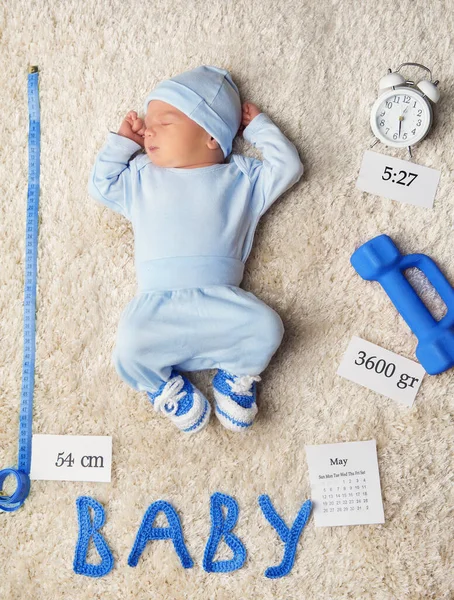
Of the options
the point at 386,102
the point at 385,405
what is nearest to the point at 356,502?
the point at 385,405

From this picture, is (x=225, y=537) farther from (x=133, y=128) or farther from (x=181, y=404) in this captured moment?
(x=133, y=128)

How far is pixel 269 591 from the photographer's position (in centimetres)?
125

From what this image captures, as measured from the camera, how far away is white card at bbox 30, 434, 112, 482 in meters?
1.31

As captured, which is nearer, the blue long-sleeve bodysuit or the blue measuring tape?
the blue long-sleeve bodysuit

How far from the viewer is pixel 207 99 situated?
122cm

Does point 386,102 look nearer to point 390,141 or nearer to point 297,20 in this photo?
point 390,141

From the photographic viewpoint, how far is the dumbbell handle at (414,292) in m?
1.22

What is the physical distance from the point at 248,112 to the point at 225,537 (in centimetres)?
90

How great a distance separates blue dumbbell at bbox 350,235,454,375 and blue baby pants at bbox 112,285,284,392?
0.23 metres

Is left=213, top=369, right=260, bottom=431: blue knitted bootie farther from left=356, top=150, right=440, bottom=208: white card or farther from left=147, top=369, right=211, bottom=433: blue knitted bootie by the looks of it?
left=356, top=150, right=440, bottom=208: white card

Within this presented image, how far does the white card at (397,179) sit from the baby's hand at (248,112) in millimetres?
252

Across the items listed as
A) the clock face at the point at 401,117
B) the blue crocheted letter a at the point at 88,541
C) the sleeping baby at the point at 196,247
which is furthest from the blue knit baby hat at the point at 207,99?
the blue crocheted letter a at the point at 88,541

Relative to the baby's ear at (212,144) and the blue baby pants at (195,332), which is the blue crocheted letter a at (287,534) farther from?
the baby's ear at (212,144)

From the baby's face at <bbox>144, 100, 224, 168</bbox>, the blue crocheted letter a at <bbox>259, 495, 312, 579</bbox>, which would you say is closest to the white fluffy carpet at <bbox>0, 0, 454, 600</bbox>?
the blue crocheted letter a at <bbox>259, 495, 312, 579</bbox>
